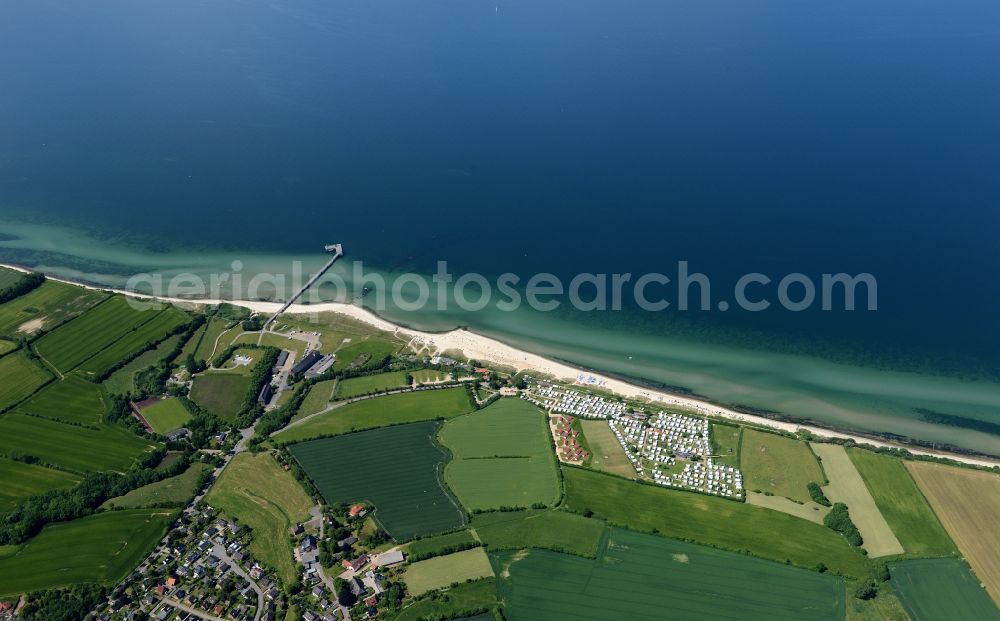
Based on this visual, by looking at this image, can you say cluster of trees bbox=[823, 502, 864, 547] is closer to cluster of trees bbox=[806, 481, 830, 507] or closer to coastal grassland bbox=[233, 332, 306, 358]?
cluster of trees bbox=[806, 481, 830, 507]

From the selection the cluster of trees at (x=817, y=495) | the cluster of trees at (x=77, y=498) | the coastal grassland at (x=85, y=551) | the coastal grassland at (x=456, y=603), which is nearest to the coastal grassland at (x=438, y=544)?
the coastal grassland at (x=456, y=603)

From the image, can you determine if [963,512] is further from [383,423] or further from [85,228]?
[85,228]

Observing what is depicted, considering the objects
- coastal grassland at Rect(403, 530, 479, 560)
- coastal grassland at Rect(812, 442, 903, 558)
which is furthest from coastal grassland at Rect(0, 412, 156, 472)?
coastal grassland at Rect(812, 442, 903, 558)

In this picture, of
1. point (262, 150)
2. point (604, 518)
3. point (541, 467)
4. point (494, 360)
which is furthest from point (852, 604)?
point (262, 150)

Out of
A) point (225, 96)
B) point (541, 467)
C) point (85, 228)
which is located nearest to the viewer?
point (541, 467)

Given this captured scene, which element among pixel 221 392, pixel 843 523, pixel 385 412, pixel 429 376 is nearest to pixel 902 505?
pixel 843 523

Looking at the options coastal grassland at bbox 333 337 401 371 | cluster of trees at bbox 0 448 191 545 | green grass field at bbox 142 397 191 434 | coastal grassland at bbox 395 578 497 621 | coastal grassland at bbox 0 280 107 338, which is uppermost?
coastal grassland at bbox 0 280 107 338
